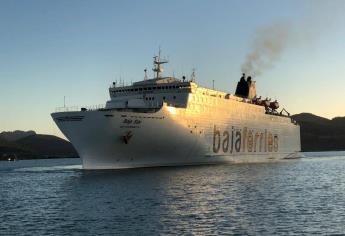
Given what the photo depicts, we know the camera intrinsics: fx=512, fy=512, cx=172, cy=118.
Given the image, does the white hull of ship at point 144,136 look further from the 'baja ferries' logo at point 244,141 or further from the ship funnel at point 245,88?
the ship funnel at point 245,88

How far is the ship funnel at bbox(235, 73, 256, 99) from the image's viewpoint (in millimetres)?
100438

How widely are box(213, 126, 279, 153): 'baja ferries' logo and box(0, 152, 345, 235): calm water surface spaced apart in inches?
863

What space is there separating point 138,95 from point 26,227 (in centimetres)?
4363

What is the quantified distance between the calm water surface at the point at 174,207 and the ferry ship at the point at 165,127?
6.97 meters

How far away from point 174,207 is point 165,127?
93.3 ft

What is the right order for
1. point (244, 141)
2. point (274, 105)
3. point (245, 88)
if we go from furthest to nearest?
point (274, 105), point (245, 88), point (244, 141)

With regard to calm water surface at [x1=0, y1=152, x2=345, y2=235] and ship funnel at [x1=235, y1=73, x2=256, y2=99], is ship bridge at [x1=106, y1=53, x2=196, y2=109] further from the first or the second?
ship funnel at [x1=235, y1=73, x2=256, y2=99]

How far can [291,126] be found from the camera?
110m

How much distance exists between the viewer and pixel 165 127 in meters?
61.2

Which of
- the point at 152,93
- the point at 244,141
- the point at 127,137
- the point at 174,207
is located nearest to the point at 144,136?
the point at 127,137

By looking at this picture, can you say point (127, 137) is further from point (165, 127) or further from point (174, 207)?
point (174, 207)

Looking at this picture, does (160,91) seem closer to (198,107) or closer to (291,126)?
(198,107)

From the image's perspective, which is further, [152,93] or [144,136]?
[152,93]

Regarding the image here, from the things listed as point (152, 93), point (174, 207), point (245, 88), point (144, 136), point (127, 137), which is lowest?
point (174, 207)
